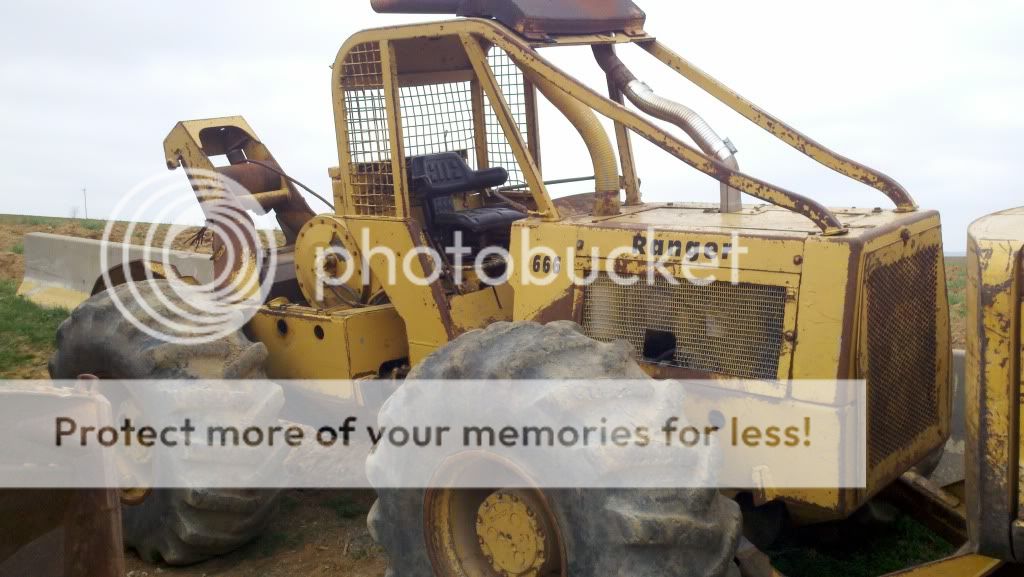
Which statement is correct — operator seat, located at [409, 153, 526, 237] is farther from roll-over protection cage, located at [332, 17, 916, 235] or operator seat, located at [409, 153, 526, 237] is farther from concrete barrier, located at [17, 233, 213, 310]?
concrete barrier, located at [17, 233, 213, 310]

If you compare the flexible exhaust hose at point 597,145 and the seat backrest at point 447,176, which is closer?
the flexible exhaust hose at point 597,145

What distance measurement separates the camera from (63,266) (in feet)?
37.1

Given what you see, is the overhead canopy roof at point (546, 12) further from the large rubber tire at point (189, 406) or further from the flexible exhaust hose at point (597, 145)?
the large rubber tire at point (189, 406)

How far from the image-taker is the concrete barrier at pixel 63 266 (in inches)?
431

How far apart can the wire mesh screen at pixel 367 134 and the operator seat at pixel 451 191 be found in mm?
182

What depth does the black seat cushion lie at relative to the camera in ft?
17.9

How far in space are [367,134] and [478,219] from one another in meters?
0.71

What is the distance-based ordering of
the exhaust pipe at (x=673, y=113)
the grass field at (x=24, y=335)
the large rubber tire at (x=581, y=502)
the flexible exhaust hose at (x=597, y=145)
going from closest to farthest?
the large rubber tire at (x=581, y=502), the exhaust pipe at (x=673, y=113), the flexible exhaust hose at (x=597, y=145), the grass field at (x=24, y=335)

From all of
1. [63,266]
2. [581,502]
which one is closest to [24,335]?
[63,266]

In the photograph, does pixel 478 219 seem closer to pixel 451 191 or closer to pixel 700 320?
pixel 451 191

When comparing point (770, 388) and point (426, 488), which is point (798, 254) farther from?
point (426, 488)

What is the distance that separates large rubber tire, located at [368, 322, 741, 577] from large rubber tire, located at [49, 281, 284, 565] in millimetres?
1244

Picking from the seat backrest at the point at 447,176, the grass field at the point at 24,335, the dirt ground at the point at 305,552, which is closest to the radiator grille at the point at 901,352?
the seat backrest at the point at 447,176

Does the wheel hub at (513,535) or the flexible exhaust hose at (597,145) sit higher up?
the flexible exhaust hose at (597,145)
